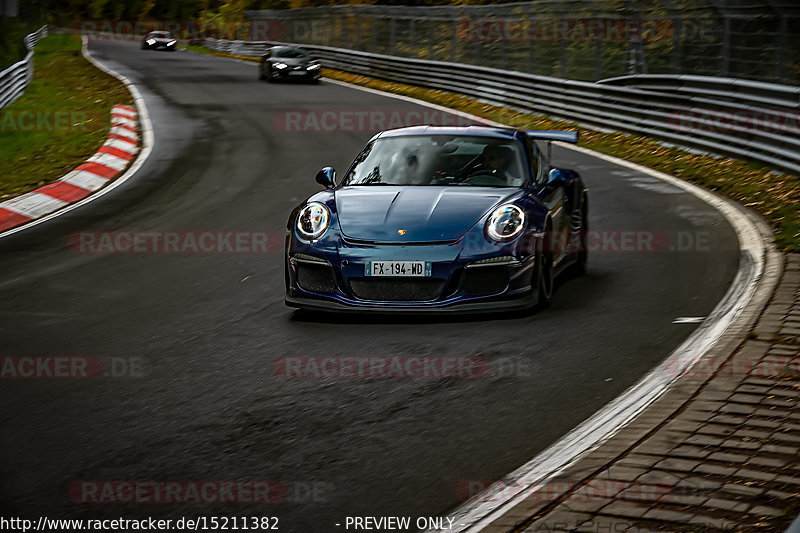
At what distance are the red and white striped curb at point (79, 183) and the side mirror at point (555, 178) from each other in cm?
688

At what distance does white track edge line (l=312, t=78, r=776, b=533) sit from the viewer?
4383 millimetres

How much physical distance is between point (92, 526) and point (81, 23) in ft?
355

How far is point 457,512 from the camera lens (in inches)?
171

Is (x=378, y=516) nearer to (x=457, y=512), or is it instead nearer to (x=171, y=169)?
(x=457, y=512)

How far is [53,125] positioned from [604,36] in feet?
37.0

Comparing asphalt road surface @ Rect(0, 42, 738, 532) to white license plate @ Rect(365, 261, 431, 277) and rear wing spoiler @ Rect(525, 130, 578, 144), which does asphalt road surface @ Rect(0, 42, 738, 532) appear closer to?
white license plate @ Rect(365, 261, 431, 277)

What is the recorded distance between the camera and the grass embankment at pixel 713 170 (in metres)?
11.9

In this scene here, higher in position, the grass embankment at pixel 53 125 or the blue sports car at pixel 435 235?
the blue sports car at pixel 435 235

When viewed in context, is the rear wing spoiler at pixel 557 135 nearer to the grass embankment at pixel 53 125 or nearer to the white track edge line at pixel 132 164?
the white track edge line at pixel 132 164

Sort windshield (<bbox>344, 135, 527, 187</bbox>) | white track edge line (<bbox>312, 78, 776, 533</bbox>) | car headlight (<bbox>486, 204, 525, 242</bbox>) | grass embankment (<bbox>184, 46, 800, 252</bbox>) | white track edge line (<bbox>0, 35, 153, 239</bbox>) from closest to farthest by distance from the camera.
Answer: white track edge line (<bbox>312, 78, 776, 533</bbox>) < car headlight (<bbox>486, 204, 525, 242</bbox>) < windshield (<bbox>344, 135, 527, 187</bbox>) < grass embankment (<bbox>184, 46, 800, 252</bbox>) < white track edge line (<bbox>0, 35, 153, 239</bbox>)

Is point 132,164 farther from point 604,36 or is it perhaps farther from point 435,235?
point 435,235

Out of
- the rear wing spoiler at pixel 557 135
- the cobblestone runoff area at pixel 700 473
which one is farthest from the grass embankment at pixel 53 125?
the cobblestone runoff area at pixel 700 473

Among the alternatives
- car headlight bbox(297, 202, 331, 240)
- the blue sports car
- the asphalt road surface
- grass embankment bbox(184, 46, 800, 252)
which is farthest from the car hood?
grass embankment bbox(184, 46, 800, 252)

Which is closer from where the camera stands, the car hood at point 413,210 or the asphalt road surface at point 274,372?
the asphalt road surface at point 274,372
